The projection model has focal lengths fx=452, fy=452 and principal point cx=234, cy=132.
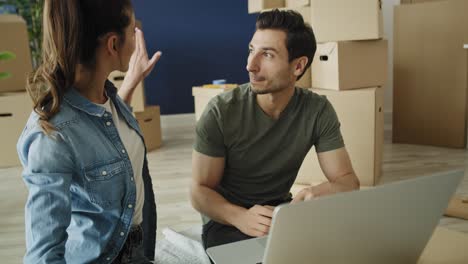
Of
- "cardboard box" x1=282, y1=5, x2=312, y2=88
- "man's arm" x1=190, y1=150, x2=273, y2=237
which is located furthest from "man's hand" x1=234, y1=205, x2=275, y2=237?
"cardboard box" x1=282, y1=5, x2=312, y2=88

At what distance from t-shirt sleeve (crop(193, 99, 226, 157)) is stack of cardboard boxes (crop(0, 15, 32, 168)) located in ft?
7.57

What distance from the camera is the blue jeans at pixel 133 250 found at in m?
1.01

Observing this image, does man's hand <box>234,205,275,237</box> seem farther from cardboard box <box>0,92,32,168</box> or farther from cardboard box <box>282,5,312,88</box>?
cardboard box <box>0,92,32,168</box>

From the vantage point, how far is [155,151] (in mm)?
3465

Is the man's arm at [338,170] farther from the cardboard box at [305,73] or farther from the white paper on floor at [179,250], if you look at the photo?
the cardboard box at [305,73]

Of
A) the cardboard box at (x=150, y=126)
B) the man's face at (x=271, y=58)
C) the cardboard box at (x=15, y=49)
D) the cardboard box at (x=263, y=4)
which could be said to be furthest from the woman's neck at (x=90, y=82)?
the cardboard box at (x=15, y=49)

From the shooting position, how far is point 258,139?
134 cm

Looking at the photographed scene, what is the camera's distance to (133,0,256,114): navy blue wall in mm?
3988

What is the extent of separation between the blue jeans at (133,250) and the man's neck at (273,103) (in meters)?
0.53

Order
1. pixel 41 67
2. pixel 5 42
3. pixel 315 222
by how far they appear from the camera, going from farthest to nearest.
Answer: pixel 5 42
pixel 41 67
pixel 315 222

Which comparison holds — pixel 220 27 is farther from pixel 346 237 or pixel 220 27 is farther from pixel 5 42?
pixel 346 237

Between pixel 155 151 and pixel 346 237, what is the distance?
2913mm

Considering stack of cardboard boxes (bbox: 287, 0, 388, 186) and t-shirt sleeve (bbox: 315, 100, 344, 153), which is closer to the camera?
t-shirt sleeve (bbox: 315, 100, 344, 153)

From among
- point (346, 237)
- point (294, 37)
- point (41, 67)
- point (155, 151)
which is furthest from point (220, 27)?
point (346, 237)
